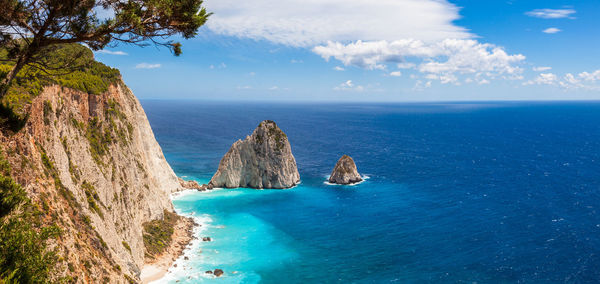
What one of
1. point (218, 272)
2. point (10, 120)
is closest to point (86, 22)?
point (10, 120)

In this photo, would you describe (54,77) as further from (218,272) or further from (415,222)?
(415,222)

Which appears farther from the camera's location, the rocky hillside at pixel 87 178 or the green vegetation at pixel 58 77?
the rocky hillside at pixel 87 178

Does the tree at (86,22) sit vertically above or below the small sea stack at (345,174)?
above

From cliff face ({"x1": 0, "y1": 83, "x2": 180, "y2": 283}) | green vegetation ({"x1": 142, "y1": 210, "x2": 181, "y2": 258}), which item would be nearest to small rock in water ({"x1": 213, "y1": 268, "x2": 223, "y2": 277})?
green vegetation ({"x1": 142, "y1": 210, "x2": 181, "y2": 258})

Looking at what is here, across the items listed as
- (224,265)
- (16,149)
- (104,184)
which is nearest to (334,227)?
(224,265)

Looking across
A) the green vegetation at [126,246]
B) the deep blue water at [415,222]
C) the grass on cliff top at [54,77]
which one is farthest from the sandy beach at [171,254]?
the grass on cliff top at [54,77]

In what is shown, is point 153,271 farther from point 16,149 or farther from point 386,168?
point 386,168

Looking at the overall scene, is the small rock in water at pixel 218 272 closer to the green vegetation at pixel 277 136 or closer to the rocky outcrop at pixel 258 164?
the rocky outcrop at pixel 258 164
